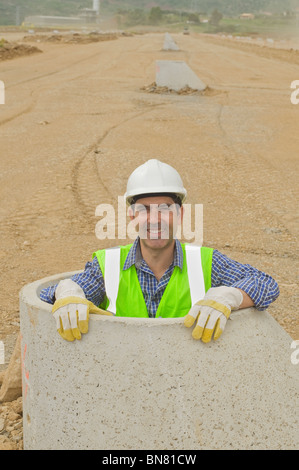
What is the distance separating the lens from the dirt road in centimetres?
724

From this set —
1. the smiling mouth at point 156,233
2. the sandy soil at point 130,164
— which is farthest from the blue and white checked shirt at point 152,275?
the sandy soil at point 130,164

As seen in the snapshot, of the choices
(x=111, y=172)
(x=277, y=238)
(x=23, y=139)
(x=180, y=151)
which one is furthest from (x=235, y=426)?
(x=23, y=139)

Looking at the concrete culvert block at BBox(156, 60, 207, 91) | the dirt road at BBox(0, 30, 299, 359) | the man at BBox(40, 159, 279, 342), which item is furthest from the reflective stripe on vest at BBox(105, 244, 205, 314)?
the concrete culvert block at BBox(156, 60, 207, 91)

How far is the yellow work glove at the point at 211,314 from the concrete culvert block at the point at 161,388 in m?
0.05

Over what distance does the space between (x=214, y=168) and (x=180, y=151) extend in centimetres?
124

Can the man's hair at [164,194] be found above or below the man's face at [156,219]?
above

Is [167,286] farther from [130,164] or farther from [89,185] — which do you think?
[130,164]

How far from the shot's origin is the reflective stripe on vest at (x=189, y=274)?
3.42 metres

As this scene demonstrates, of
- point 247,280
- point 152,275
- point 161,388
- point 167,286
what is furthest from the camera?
point 152,275

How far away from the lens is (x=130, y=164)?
433 inches

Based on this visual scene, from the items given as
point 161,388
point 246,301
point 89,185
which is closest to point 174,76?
point 89,185

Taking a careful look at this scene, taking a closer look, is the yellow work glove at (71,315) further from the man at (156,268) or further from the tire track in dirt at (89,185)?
the tire track in dirt at (89,185)

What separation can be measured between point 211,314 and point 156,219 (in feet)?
2.43

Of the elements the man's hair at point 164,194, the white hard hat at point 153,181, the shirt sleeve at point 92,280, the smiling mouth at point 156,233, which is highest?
the white hard hat at point 153,181
